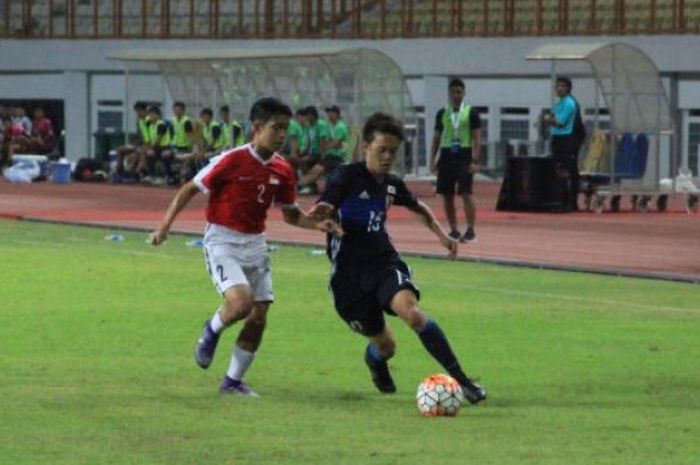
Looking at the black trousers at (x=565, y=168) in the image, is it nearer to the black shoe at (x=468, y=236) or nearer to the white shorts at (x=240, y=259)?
the black shoe at (x=468, y=236)

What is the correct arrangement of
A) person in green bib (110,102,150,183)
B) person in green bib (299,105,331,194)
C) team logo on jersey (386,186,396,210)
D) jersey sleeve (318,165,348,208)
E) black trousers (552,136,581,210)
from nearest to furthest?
1. jersey sleeve (318,165,348,208)
2. team logo on jersey (386,186,396,210)
3. black trousers (552,136,581,210)
4. person in green bib (299,105,331,194)
5. person in green bib (110,102,150,183)

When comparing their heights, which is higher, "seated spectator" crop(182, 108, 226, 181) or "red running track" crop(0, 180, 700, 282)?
"seated spectator" crop(182, 108, 226, 181)

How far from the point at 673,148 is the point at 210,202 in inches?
1110

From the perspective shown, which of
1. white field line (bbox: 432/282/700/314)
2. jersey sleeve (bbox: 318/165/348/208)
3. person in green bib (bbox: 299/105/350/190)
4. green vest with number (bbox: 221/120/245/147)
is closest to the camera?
jersey sleeve (bbox: 318/165/348/208)

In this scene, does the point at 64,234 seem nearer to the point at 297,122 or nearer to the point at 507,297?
the point at 507,297

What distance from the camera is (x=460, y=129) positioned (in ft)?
95.4

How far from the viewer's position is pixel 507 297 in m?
20.5

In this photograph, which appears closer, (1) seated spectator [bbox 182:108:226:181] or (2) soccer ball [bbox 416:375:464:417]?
(2) soccer ball [bbox 416:375:464:417]

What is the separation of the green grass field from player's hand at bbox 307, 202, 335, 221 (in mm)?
1012

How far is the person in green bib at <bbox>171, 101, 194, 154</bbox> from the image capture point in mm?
47750

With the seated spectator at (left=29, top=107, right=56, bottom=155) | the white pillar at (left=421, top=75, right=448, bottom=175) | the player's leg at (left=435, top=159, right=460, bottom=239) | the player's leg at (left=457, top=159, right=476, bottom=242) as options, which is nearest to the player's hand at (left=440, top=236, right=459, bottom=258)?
the player's leg at (left=457, top=159, right=476, bottom=242)

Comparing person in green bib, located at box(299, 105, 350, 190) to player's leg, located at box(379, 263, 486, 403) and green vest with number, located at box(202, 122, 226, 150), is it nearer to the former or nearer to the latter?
green vest with number, located at box(202, 122, 226, 150)

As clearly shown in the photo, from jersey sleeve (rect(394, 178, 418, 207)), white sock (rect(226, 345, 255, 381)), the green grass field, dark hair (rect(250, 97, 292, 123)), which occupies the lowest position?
the green grass field

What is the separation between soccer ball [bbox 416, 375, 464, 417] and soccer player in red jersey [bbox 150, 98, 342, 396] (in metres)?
1.40
